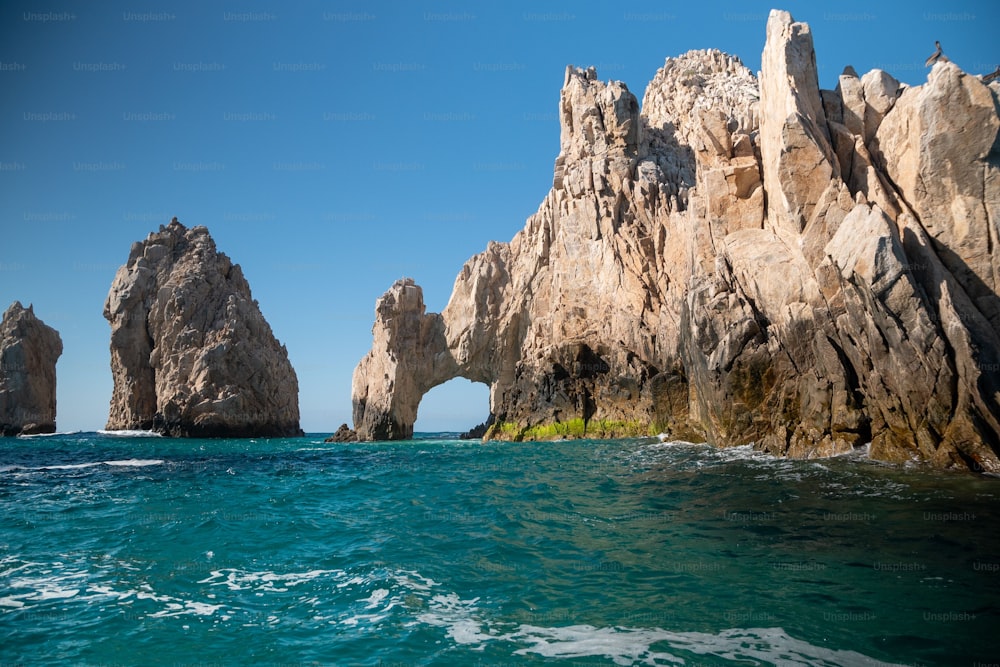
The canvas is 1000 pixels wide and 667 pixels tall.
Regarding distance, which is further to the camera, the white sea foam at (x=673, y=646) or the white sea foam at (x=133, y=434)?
the white sea foam at (x=133, y=434)

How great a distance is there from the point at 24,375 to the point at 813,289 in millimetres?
99252

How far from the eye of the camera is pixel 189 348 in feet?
248

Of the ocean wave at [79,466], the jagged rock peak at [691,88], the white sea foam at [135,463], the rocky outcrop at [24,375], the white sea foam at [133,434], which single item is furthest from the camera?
the rocky outcrop at [24,375]

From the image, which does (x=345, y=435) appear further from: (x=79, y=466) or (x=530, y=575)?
(x=530, y=575)

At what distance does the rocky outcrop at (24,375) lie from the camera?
83.9 meters

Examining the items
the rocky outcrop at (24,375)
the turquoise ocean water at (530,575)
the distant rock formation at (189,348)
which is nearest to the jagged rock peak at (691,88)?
the turquoise ocean water at (530,575)

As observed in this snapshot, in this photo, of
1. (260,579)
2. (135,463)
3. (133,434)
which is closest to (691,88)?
(135,463)

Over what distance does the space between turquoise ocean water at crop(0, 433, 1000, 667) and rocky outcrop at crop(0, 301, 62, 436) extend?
283ft

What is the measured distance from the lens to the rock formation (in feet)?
57.9

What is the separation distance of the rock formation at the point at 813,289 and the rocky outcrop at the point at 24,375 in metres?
73.7

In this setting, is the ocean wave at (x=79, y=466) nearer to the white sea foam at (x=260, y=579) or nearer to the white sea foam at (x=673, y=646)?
the white sea foam at (x=260, y=579)

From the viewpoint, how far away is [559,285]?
54594 millimetres

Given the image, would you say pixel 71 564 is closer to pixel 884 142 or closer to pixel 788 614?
pixel 788 614

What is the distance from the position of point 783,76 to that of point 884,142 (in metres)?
4.93
